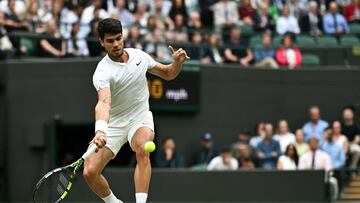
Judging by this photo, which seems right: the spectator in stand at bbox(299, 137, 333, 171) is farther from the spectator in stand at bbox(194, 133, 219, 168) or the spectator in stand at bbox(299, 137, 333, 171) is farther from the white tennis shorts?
the white tennis shorts

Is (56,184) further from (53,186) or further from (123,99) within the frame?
(123,99)

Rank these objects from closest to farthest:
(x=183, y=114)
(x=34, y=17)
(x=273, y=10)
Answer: (x=34, y=17), (x=183, y=114), (x=273, y=10)

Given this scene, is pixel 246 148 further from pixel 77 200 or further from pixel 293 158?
pixel 77 200

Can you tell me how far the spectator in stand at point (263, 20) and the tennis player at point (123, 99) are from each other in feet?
39.0

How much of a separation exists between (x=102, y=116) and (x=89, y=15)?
37.6 feet

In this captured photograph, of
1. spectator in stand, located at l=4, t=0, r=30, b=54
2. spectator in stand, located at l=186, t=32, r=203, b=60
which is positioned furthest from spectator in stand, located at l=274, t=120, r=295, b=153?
spectator in stand, located at l=4, t=0, r=30, b=54

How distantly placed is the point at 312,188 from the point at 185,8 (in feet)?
19.6

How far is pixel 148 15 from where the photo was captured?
80.2 feet

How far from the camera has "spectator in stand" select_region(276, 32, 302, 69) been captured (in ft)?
80.2

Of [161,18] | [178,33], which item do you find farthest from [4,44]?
[178,33]

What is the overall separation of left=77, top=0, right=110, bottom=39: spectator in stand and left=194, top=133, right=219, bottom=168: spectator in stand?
3230mm

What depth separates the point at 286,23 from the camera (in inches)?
1008

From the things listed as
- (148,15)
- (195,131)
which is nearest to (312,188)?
(195,131)

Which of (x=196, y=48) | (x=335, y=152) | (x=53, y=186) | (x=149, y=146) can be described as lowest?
(x=335, y=152)
